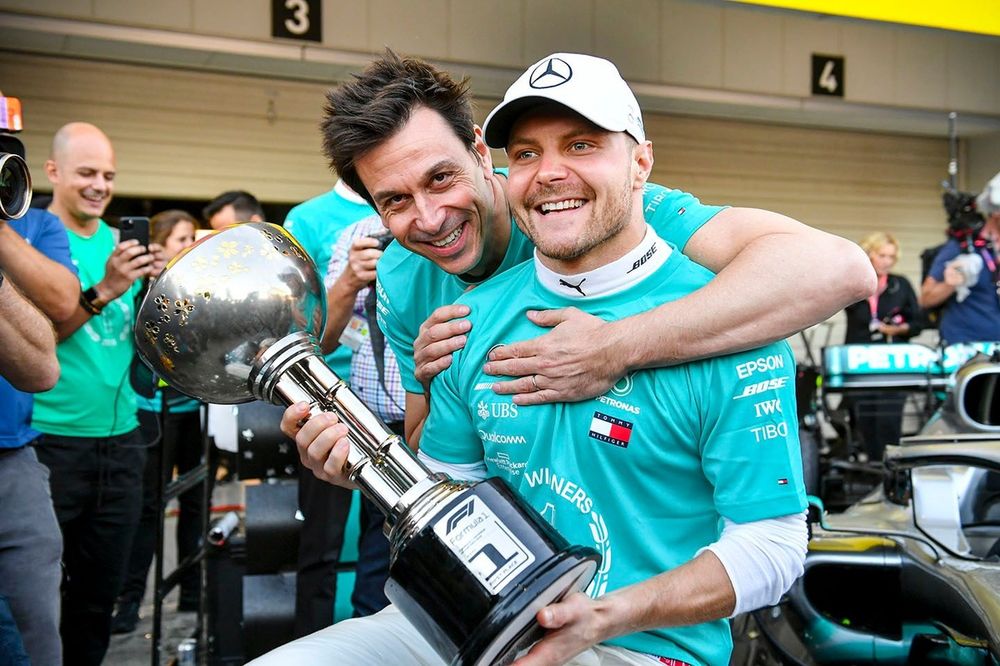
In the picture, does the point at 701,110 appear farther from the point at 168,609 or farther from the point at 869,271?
the point at 869,271

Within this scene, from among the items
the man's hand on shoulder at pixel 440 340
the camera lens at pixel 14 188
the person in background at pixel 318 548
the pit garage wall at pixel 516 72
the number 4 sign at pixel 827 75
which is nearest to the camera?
the man's hand on shoulder at pixel 440 340

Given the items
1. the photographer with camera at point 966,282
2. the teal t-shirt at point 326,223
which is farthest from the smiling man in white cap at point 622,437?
the photographer with camera at point 966,282

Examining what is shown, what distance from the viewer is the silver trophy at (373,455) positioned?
148 cm

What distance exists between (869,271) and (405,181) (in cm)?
98

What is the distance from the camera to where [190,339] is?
179cm

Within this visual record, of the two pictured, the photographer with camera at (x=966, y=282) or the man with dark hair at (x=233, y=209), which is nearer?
the man with dark hair at (x=233, y=209)

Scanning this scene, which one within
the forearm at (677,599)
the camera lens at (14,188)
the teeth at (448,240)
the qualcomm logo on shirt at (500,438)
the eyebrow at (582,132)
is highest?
the eyebrow at (582,132)

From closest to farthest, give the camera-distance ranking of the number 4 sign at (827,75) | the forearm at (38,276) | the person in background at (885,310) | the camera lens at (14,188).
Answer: the camera lens at (14,188) < the forearm at (38,276) < the person in background at (885,310) < the number 4 sign at (827,75)

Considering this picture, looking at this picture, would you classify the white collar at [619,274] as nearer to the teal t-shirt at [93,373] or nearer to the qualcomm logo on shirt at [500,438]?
the qualcomm logo on shirt at [500,438]

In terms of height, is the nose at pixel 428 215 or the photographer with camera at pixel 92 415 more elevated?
the nose at pixel 428 215

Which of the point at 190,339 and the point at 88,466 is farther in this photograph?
the point at 88,466

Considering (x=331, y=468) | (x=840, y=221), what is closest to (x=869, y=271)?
(x=331, y=468)

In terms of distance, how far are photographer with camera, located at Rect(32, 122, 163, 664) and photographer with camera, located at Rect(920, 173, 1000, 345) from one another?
4.99 m

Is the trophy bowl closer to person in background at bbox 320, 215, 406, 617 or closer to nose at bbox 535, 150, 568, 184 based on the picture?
nose at bbox 535, 150, 568, 184
